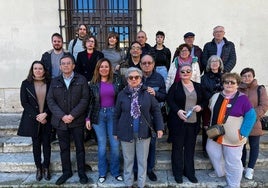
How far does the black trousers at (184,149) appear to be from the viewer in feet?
12.3

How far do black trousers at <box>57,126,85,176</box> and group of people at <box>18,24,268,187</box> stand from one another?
0.01m

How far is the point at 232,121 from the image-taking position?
11.6ft

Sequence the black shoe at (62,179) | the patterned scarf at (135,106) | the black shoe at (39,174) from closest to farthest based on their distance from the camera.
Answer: the patterned scarf at (135,106) < the black shoe at (62,179) < the black shoe at (39,174)

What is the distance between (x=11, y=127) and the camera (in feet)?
17.0

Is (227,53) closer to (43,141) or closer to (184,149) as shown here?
(184,149)

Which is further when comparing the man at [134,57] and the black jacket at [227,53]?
the black jacket at [227,53]

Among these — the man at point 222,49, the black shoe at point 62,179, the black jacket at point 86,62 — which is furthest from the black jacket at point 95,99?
the man at point 222,49

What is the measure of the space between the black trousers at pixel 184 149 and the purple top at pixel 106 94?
3.37 feet

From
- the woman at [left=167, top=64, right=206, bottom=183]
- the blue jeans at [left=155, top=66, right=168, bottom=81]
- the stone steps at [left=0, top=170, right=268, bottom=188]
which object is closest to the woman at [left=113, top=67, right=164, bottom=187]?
the woman at [left=167, top=64, right=206, bottom=183]

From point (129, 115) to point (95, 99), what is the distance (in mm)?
559

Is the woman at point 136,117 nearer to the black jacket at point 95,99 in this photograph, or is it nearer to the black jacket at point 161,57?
the black jacket at point 95,99

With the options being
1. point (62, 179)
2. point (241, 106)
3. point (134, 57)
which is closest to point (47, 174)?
point (62, 179)

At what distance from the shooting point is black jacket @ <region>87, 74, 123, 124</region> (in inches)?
144

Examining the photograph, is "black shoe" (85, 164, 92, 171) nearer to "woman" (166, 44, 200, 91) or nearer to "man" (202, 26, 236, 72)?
"woman" (166, 44, 200, 91)
